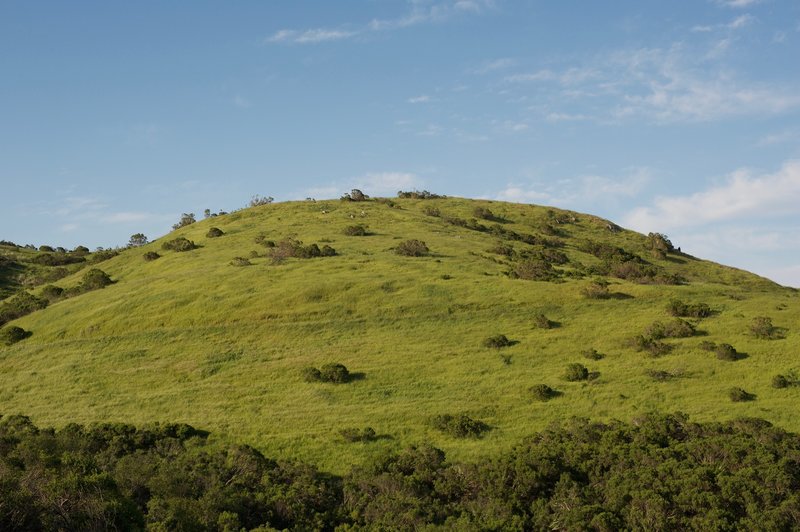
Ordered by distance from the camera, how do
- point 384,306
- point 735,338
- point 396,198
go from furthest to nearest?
point 396,198 < point 384,306 < point 735,338

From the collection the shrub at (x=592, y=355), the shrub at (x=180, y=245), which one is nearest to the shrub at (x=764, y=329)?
the shrub at (x=592, y=355)

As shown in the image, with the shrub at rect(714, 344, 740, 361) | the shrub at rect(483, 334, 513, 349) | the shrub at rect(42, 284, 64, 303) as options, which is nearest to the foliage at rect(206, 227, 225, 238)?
the shrub at rect(42, 284, 64, 303)

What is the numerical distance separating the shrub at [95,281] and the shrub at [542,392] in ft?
187

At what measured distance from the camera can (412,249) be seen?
89750mm

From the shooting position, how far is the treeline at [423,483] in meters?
30.7

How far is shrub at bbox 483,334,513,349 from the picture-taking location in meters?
60.0

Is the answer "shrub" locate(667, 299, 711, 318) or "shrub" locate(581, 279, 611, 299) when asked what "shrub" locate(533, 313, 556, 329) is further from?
"shrub" locate(667, 299, 711, 318)

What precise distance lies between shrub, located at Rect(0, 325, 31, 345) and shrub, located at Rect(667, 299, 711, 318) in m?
65.5

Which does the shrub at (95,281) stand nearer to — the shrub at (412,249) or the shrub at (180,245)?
the shrub at (180,245)

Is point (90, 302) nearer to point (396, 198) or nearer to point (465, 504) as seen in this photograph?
point (465, 504)

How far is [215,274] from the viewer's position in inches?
3086

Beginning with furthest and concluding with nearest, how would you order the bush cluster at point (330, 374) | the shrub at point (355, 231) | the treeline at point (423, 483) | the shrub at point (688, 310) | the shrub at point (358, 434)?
the shrub at point (355, 231), the shrub at point (688, 310), the bush cluster at point (330, 374), the shrub at point (358, 434), the treeline at point (423, 483)

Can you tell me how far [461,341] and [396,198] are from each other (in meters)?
86.6

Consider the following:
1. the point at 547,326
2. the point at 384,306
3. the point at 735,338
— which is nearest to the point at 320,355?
the point at 384,306
